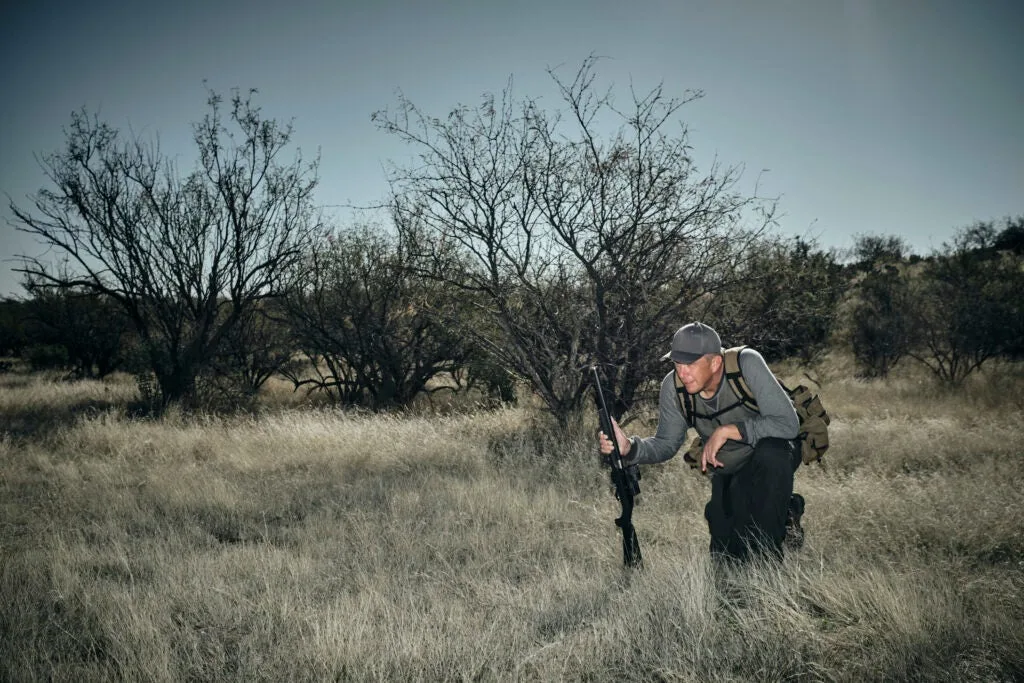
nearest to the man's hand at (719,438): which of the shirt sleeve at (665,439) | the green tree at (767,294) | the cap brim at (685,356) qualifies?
the cap brim at (685,356)

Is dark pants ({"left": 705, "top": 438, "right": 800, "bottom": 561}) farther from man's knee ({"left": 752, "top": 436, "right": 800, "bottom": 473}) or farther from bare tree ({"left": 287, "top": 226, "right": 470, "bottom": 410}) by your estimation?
bare tree ({"left": 287, "top": 226, "right": 470, "bottom": 410})

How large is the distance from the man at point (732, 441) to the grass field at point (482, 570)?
0.24m

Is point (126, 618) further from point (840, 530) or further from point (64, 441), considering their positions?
point (64, 441)

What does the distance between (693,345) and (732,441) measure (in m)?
0.60

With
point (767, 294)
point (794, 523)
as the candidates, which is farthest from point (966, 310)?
point (794, 523)

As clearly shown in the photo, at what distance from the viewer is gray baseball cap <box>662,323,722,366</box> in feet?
8.95

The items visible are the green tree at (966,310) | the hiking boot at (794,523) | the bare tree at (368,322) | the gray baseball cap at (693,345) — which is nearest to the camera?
the gray baseball cap at (693,345)

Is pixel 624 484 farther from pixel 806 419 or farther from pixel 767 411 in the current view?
pixel 806 419

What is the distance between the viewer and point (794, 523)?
3.21m

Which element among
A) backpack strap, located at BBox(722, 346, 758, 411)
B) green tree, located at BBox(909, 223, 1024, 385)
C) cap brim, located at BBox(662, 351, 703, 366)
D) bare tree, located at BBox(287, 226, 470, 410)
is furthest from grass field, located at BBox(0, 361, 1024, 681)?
green tree, located at BBox(909, 223, 1024, 385)

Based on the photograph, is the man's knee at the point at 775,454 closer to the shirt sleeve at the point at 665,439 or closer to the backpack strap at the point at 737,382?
the backpack strap at the point at 737,382

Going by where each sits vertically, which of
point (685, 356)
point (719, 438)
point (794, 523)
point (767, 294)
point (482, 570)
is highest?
point (767, 294)

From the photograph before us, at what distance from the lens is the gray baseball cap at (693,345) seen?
2729mm

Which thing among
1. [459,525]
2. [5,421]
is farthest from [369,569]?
[5,421]
